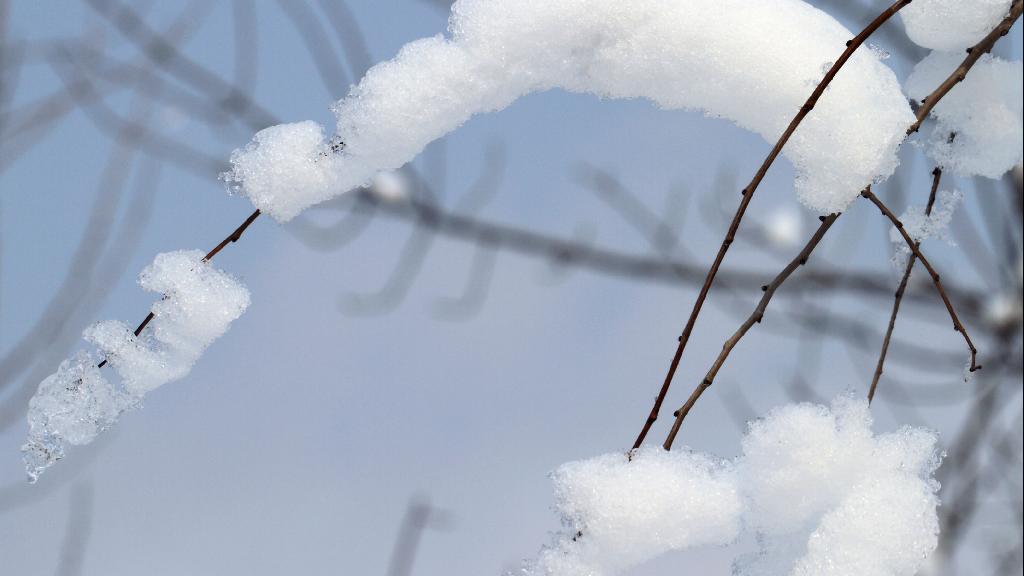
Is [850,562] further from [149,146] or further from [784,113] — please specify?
[149,146]

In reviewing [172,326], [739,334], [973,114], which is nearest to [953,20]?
[973,114]

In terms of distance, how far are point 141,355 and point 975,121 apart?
3.07 feet

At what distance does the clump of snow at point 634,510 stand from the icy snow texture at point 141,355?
1.05ft

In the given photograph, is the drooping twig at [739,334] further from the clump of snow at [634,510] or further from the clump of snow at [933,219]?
the clump of snow at [933,219]

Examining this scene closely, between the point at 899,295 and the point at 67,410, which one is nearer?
the point at 67,410

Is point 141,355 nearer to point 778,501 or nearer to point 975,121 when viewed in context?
point 778,501

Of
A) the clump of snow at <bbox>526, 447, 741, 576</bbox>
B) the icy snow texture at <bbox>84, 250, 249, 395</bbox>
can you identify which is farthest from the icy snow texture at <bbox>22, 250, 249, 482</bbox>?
the clump of snow at <bbox>526, 447, 741, 576</bbox>

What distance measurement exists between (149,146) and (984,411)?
6.98ft

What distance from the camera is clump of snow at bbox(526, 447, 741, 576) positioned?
1.95ft

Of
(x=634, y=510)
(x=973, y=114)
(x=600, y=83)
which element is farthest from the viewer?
(x=973, y=114)

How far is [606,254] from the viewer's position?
5.75 ft

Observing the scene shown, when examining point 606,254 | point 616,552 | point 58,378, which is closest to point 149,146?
point 606,254

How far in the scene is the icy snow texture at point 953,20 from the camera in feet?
2.72

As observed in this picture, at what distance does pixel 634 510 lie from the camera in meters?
0.60
